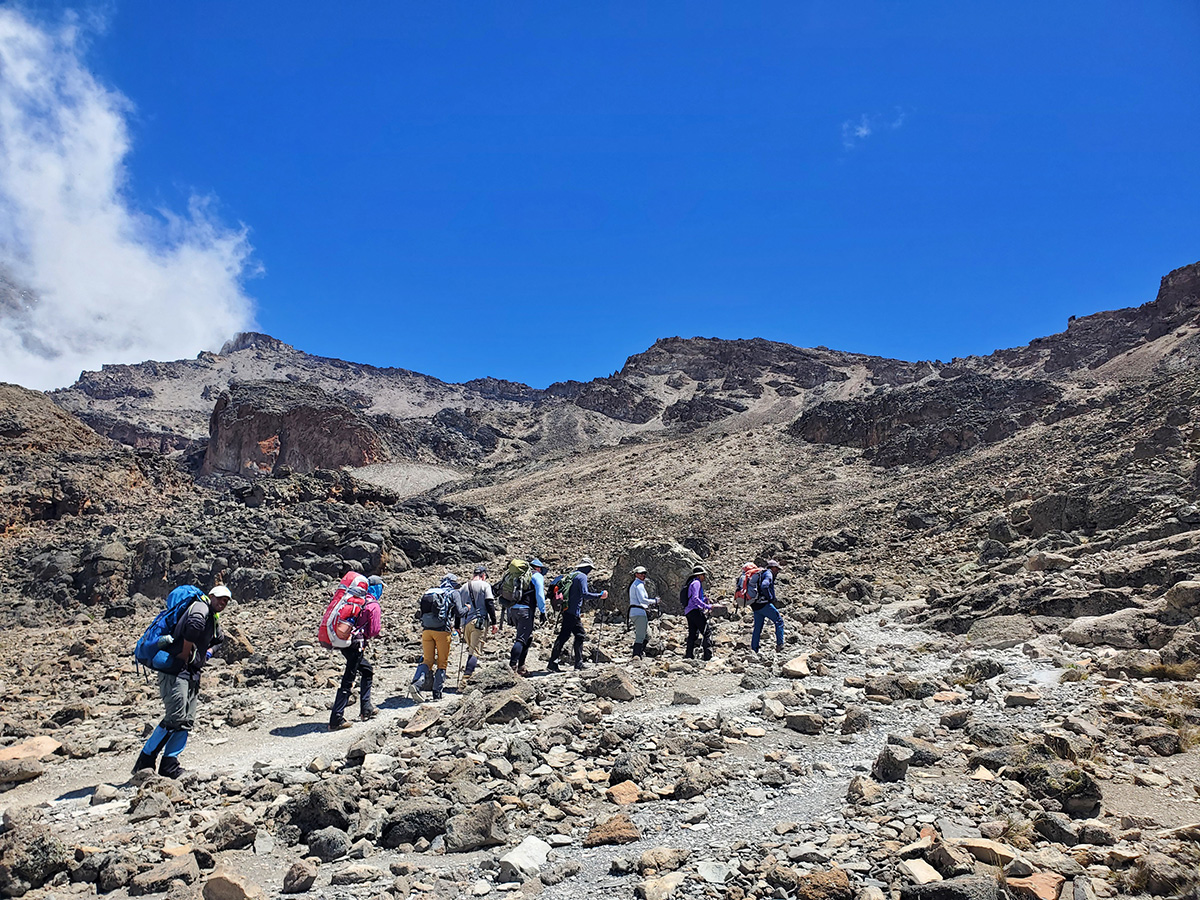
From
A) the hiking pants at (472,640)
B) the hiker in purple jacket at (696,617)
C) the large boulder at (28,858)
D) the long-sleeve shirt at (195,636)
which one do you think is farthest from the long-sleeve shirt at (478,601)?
the large boulder at (28,858)

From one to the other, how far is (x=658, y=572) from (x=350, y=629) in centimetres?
855

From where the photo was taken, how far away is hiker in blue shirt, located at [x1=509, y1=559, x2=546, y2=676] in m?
9.59

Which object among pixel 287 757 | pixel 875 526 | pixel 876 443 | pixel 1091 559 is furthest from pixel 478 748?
pixel 876 443

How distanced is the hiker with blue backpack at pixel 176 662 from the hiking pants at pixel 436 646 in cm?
293

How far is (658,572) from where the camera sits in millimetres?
14672

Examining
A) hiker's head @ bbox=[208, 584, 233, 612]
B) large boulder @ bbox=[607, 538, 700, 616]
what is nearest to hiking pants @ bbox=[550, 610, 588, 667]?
large boulder @ bbox=[607, 538, 700, 616]

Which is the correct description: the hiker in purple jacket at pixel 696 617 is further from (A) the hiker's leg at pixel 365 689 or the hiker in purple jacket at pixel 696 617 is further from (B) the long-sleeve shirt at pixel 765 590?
(A) the hiker's leg at pixel 365 689

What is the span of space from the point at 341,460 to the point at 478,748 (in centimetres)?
8496

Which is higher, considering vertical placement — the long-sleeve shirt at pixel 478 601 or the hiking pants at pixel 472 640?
the long-sleeve shirt at pixel 478 601

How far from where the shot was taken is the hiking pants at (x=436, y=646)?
338 inches

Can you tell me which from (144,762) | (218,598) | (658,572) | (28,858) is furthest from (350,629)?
(658,572)

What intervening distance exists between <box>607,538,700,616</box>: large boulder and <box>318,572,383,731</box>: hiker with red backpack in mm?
7570

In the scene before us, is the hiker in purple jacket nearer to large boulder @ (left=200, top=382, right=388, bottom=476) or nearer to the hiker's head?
the hiker's head

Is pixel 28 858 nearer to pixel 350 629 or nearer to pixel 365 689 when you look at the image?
pixel 350 629
